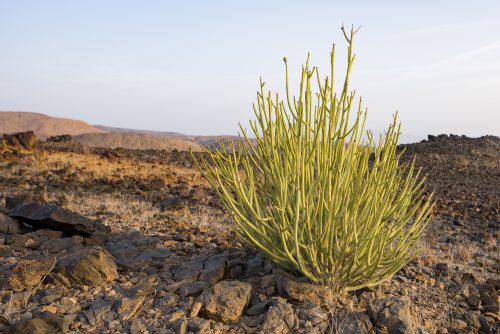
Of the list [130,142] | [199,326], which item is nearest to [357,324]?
[199,326]

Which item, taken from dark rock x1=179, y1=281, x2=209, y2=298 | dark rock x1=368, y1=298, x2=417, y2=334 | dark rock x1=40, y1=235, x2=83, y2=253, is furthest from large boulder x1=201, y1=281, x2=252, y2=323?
dark rock x1=40, y1=235, x2=83, y2=253

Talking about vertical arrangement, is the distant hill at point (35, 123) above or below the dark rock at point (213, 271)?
above

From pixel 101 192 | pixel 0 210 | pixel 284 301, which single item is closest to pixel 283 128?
pixel 284 301

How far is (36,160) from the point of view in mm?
11234

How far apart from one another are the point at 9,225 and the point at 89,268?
180 cm

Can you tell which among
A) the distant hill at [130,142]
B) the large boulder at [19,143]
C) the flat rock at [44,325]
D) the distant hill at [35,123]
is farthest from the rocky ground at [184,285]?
the distant hill at [35,123]

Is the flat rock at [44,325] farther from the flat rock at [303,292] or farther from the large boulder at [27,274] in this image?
the flat rock at [303,292]

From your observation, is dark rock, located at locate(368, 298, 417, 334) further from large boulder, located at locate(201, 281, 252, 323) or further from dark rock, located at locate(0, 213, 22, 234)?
dark rock, located at locate(0, 213, 22, 234)

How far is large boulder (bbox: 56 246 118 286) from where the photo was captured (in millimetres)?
3570

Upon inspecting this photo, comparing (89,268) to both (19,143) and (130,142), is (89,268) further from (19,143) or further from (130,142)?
(130,142)

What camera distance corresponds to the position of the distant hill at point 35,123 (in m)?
44.3

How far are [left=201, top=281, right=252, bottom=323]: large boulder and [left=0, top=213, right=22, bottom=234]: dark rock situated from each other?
2626 mm

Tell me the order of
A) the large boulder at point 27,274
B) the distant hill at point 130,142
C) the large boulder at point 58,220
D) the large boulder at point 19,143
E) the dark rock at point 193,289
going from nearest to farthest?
the dark rock at point 193,289 → the large boulder at point 27,274 → the large boulder at point 58,220 → the large boulder at point 19,143 → the distant hill at point 130,142

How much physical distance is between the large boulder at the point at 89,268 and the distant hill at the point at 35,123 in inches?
1683
